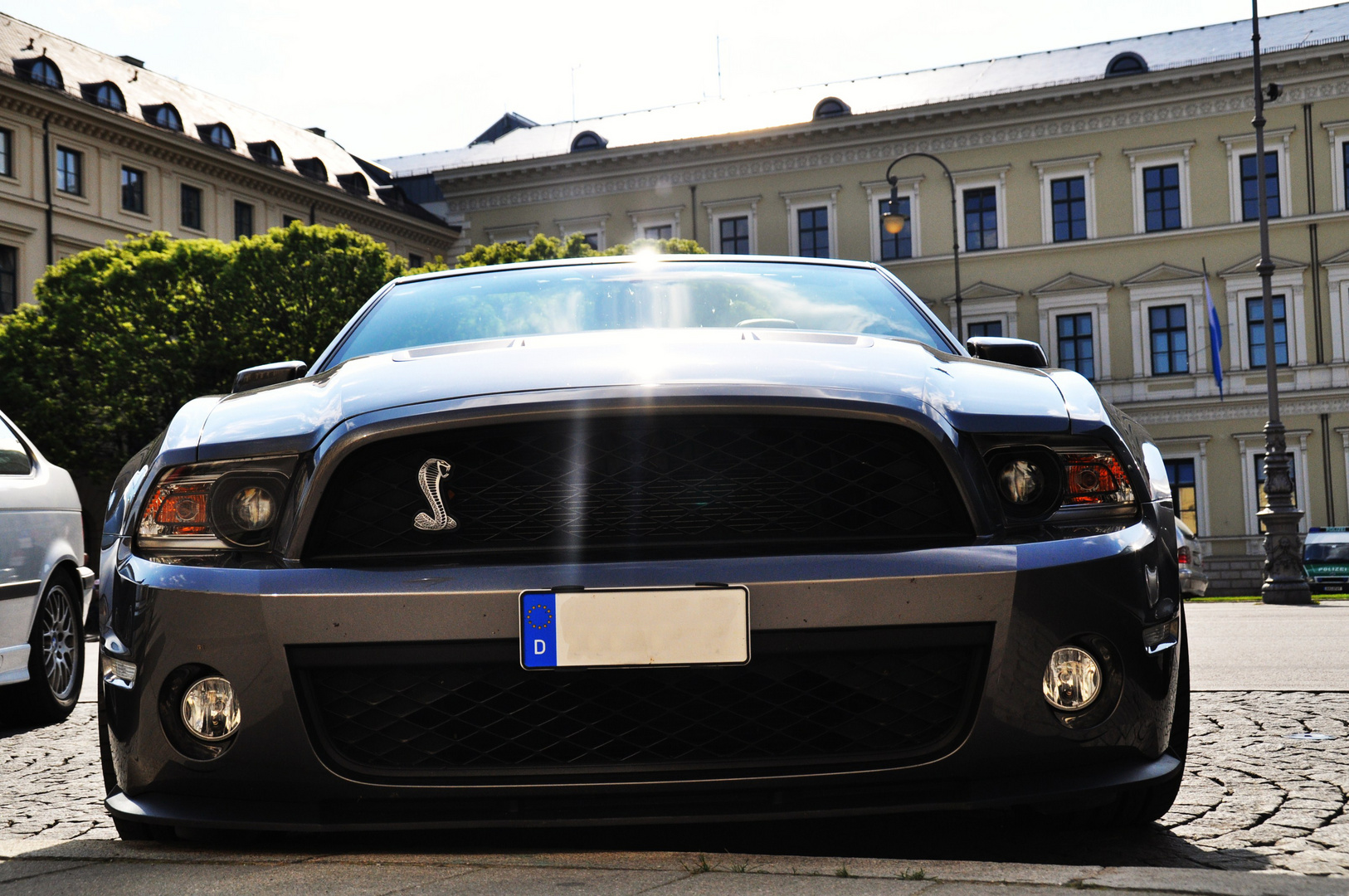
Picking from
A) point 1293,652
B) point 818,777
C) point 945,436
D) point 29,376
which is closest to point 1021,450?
point 945,436

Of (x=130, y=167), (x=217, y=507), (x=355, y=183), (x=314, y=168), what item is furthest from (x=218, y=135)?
(x=217, y=507)

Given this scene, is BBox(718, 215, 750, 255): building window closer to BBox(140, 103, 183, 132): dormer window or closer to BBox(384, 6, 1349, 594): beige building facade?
BBox(384, 6, 1349, 594): beige building facade

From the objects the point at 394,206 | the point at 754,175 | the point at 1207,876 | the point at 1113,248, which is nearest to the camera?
the point at 1207,876

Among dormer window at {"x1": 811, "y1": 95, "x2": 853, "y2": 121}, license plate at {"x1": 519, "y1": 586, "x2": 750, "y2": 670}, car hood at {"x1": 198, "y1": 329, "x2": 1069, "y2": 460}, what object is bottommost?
license plate at {"x1": 519, "y1": 586, "x2": 750, "y2": 670}

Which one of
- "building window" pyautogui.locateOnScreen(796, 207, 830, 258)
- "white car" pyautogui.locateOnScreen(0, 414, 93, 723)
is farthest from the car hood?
"building window" pyautogui.locateOnScreen(796, 207, 830, 258)

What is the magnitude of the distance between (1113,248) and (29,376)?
30231 mm

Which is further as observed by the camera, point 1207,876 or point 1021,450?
point 1021,450

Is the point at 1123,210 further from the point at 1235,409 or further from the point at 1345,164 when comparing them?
the point at 1235,409

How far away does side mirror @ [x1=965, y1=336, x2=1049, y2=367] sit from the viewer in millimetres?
3525

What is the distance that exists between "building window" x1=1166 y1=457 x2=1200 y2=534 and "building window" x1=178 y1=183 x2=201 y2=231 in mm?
29911

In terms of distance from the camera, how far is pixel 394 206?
169 ft

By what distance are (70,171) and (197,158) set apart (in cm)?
500

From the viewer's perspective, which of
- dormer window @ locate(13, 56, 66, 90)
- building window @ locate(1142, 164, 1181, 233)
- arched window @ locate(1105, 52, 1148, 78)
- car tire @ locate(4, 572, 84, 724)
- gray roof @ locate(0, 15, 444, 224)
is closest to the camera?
car tire @ locate(4, 572, 84, 724)

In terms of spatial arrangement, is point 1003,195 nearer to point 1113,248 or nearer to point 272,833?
point 1113,248
